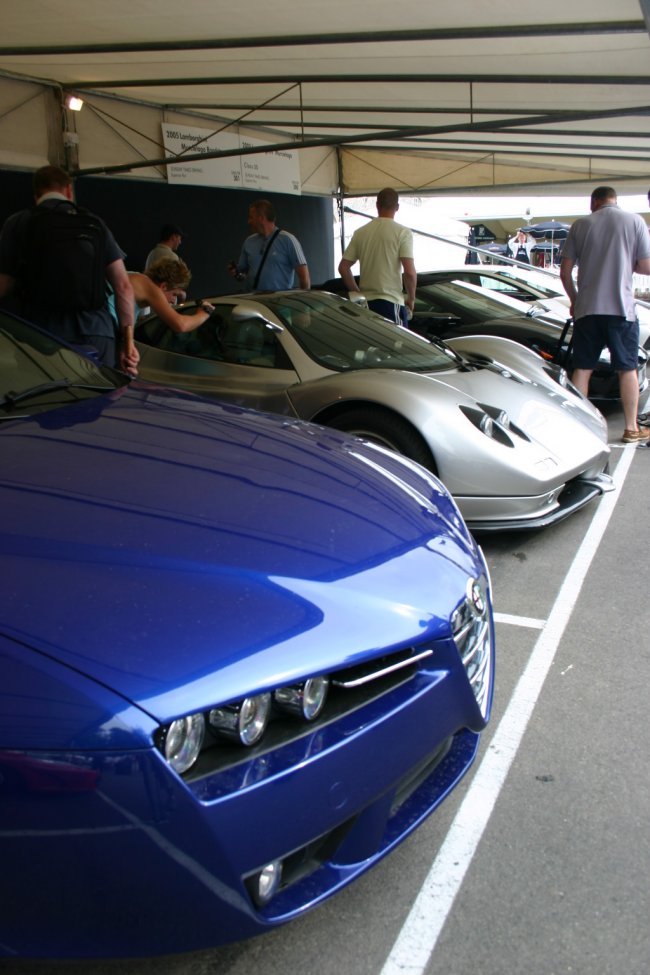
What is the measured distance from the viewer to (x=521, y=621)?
11.6ft

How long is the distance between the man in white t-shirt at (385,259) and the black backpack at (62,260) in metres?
3.06

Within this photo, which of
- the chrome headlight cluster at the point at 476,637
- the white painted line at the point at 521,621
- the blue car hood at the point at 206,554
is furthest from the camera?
the white painted line at the point at 521,621

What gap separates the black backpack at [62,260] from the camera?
3969 millimetres

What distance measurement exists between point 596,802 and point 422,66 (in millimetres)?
7205

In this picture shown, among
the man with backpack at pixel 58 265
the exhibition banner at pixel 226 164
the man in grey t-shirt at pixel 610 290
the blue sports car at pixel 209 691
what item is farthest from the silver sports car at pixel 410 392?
the exhibition banner at pixel 226 164

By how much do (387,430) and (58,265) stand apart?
169 centimetres

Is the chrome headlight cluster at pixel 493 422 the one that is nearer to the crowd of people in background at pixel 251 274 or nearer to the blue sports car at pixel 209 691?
the crowd of people in background at pixel 251 274

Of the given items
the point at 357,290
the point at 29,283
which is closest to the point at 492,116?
the point at 357,290

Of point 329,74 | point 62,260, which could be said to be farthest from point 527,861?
point 329,74

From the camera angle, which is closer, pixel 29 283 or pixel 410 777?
pixel 410 777

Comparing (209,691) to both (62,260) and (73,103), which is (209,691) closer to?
(62,260)

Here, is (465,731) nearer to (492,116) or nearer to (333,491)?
(333,491)

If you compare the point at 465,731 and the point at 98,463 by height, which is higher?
the point at 98,463

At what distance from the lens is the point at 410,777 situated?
1.87 m
